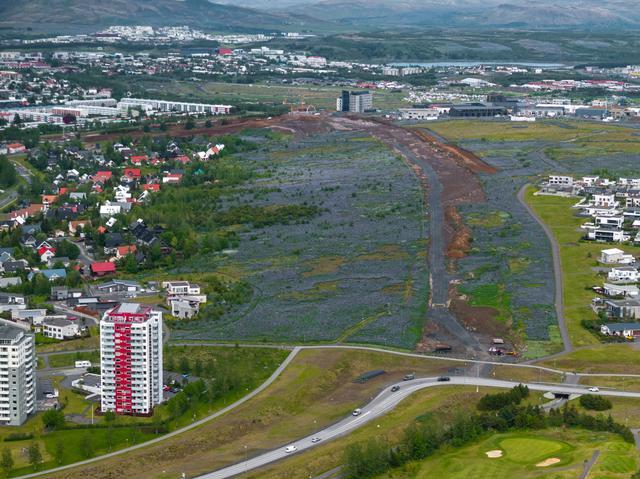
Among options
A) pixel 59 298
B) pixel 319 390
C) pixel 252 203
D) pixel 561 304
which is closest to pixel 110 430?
pixel 319 390

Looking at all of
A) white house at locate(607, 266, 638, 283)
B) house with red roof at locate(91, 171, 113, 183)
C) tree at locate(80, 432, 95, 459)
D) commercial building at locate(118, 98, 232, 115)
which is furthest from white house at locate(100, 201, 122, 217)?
commercial building at locate(118, 98, 232, 115)

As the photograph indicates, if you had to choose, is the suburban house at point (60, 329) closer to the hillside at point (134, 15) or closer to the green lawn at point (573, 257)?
the green lawn at point (573, 257)

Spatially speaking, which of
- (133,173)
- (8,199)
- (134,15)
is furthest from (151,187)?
(134,15)

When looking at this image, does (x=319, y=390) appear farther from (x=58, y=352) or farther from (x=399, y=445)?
(x=58, y=352)

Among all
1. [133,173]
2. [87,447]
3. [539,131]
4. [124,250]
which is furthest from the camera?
[539,131]

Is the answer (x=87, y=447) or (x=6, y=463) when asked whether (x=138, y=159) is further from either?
(x=6, y=463)

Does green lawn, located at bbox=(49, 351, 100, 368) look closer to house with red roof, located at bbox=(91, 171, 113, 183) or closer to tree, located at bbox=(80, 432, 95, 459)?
tree, located at bbox=(80, 432, 95, 459)
